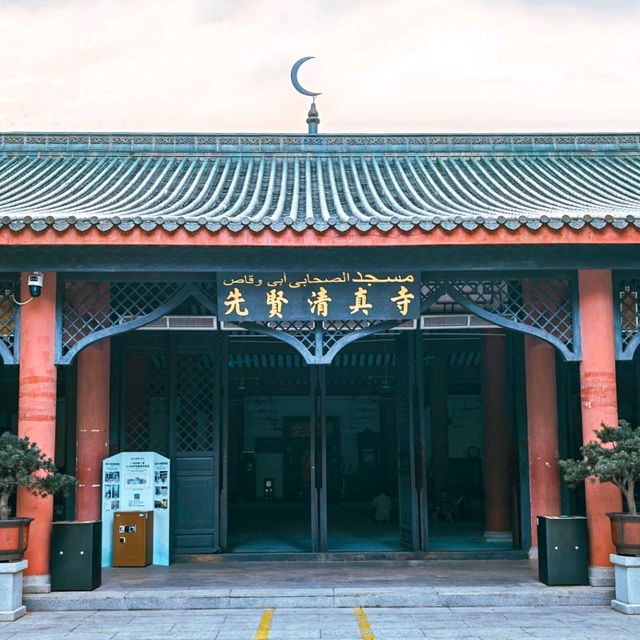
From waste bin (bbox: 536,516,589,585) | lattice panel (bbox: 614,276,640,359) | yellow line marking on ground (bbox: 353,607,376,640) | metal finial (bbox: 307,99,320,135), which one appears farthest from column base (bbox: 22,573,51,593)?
metal finial (bbox: 307,99,320,135)

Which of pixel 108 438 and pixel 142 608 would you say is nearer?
pixel 142 608

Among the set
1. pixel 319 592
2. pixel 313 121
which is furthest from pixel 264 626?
pixel 313 121

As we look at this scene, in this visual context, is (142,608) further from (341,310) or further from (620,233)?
(620,233)

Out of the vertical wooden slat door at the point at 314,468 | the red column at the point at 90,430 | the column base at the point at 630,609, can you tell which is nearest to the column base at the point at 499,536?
the vertical wooden slat door at the point at 314,468

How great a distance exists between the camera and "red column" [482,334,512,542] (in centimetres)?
1288

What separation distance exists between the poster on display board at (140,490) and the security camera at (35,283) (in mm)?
2918

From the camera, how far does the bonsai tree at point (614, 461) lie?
854 cm

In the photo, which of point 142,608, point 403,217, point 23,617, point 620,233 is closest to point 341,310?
point 403,217

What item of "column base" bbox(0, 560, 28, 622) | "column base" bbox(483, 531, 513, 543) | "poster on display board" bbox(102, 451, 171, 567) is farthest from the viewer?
"column base" bbox(483, 531, 513, 543)

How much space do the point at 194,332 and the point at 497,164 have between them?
4.76 m

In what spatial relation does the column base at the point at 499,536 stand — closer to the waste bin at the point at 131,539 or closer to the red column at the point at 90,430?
the waste bin at the point at 131,539

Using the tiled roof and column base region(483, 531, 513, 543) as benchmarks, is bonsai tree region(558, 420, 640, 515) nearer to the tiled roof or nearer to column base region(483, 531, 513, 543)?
the tiled roof

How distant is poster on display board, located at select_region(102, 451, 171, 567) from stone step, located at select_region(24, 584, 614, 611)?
225 cm

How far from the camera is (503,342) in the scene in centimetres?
1299
